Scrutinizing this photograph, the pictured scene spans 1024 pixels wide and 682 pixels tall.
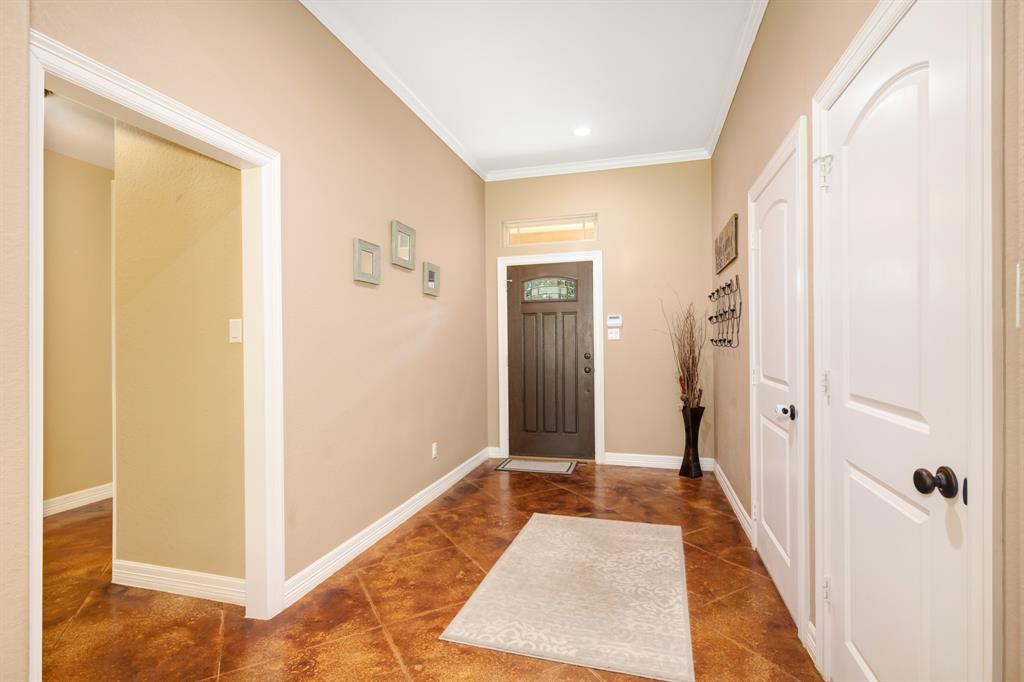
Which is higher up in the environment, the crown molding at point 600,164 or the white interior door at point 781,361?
the crown molding at point 600,164

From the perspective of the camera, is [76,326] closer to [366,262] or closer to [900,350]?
[366,262]

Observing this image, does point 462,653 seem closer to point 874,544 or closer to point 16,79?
point 874,544

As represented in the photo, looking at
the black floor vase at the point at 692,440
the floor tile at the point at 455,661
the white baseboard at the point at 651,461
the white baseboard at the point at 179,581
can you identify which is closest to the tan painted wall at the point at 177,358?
the white baseboard at the point at 179,581

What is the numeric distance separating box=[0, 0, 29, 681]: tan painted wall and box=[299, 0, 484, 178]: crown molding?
153 cm

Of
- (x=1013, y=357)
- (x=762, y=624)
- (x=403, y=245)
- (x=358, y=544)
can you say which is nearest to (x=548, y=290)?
(x=403, y=245)

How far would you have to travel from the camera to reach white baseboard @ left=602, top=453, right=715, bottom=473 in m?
4.55

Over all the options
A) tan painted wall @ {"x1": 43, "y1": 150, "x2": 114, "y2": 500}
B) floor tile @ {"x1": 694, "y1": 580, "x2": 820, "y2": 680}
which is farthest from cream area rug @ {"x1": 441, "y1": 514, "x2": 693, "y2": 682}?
tan painted wall @ {"x1": 43, "y1": 150, "x2": 114, "y2": 500}

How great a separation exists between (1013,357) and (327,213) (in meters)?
2.67

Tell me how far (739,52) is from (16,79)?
11.1 feet

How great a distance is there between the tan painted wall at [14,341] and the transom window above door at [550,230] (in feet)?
13.3

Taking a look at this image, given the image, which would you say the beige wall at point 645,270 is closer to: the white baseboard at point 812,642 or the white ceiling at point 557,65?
the white ceiling at point 557,65

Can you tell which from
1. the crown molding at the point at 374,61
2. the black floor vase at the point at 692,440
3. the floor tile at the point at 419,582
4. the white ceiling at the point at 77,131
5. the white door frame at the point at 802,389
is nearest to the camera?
the white door frame at the point at 802,389

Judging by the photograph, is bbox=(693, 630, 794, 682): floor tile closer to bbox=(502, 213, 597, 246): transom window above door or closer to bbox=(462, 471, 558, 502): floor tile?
bbox=(462, 471, 558, 502): floor tile

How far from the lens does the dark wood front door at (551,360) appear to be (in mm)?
4879
